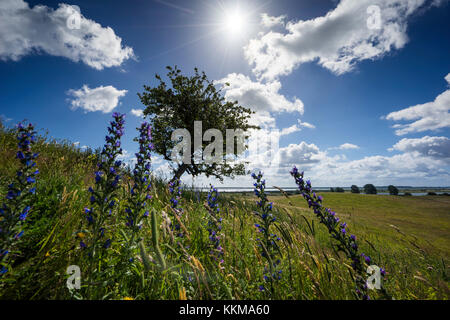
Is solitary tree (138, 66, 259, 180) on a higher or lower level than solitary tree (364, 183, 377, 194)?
higher

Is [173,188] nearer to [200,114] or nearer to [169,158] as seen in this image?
[200,114]

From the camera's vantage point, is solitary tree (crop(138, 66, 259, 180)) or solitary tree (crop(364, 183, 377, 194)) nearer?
solitary tree (crop(138, 66, 259, 180))

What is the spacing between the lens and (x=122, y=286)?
2.38 meters

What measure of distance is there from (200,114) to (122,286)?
19.1 m

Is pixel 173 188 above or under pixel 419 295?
above

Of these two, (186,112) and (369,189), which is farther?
(369,189)

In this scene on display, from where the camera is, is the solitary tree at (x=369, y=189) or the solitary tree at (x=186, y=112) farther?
the solitary tree at (x=369, y=189)

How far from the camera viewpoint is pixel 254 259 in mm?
4066

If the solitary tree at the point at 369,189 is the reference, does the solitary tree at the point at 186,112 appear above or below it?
above

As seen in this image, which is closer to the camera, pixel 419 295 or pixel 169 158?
pixel 419 295
